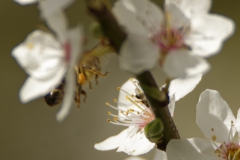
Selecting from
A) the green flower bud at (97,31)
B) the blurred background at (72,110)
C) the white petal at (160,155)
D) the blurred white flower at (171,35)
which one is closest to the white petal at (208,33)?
the blurred white flower at (171,35)

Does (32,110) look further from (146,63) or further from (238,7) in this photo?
(146,63)

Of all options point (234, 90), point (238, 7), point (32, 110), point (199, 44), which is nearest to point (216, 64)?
point (234, 90)

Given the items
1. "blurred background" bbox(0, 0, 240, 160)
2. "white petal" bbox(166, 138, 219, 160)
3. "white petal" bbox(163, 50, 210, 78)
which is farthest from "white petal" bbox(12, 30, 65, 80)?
"blurred background" bbox(0, 0, 240, 160)

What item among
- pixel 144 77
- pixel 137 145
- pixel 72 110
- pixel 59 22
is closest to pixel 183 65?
pixel 144 77

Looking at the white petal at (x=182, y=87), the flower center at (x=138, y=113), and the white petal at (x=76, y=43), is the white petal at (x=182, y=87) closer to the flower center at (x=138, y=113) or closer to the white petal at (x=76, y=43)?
the flower center at (x=138, y=113)

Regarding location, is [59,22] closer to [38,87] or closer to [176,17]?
[38,87]

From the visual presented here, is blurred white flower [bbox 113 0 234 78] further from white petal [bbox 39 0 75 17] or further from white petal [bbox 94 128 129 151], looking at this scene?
white petal [bbox 94 128 129 151]

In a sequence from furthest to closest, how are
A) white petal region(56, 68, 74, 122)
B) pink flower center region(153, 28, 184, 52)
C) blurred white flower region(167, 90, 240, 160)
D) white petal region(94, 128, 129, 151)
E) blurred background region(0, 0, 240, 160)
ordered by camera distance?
1. blurred background region(0, 0, 240, 160)
2. white petal region(94, 128, 129, 151)
3. blurred white flower region(167, 90, 240, 160)
4. pink flower center region(153, 28, 184, 52)
5. white petal region(56, 68, 74, 122)

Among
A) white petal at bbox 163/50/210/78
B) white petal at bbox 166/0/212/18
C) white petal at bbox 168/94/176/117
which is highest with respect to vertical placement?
white petal at bbox 166/0/212/18
